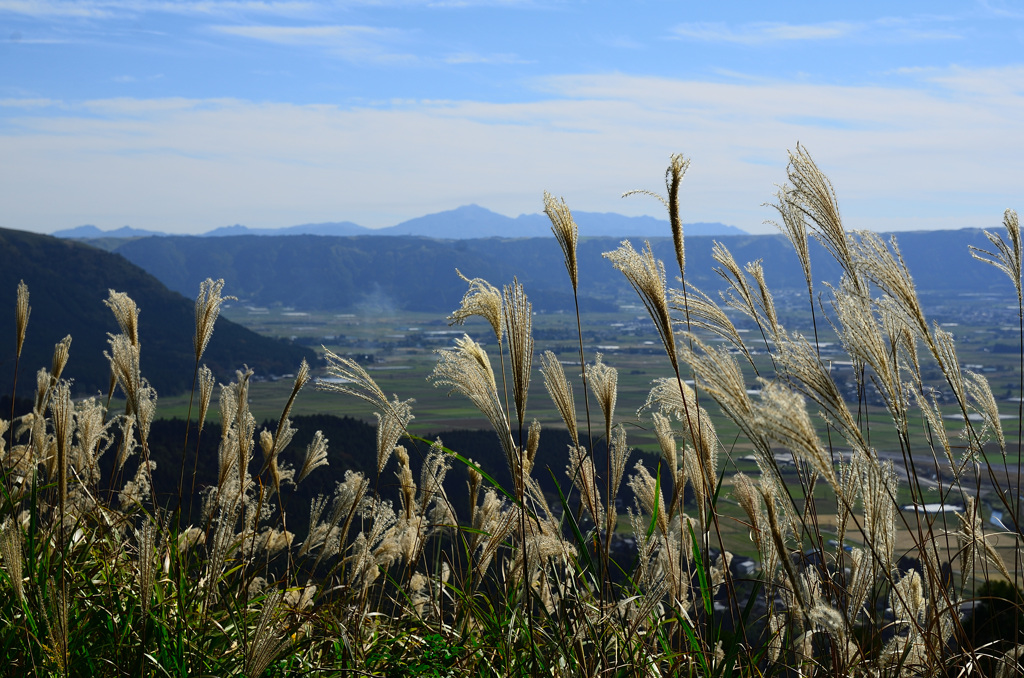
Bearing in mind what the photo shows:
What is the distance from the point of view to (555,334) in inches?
5133

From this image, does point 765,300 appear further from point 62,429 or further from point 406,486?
point 62,429

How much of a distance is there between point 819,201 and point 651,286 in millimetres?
673

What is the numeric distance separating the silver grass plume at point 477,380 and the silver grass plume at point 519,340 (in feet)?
0.21

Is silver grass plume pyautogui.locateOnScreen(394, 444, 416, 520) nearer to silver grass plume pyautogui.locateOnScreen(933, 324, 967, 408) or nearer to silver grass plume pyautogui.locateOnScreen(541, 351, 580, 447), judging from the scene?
silver grass plume pyautogui.locateOnScreen(541, 351, 580, 447)

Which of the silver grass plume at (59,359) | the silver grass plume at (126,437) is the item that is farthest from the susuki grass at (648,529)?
the silver grass plume at (59,359)

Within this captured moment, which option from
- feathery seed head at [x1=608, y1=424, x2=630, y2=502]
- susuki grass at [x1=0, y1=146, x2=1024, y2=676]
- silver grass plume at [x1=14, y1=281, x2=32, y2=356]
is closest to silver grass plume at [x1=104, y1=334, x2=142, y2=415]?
susuki grass at [x1=0, y1=146, x2=1024, y2=676]

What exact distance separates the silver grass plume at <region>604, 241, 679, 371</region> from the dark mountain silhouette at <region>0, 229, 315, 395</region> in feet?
235

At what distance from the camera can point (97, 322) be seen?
312ft

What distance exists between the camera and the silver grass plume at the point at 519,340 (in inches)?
78.4

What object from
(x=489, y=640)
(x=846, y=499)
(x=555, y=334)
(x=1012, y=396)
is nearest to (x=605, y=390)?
(x=846, y=499)

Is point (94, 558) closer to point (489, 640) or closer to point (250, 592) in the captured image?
point (250, 592)

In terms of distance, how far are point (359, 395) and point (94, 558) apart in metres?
2.09

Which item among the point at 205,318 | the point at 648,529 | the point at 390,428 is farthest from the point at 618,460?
the point at 205,318

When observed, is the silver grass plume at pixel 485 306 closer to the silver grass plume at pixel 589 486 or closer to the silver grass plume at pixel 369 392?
the silver grass plume at pixel 369 392
